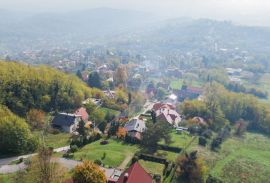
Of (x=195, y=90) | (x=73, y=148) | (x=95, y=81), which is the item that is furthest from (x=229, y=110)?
(x=73, y=148)

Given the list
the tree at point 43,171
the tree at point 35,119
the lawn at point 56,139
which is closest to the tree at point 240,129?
the lawn at point 56,139

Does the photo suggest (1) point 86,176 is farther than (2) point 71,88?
No

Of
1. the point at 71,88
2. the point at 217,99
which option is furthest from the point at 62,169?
the point at 217,99

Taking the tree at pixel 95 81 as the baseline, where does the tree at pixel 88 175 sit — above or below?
above

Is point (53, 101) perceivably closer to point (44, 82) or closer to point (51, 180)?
point (44, 82)

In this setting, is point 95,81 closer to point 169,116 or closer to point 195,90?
point 169,116

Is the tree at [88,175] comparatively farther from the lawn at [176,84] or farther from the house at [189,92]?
the lawn at [176,84]

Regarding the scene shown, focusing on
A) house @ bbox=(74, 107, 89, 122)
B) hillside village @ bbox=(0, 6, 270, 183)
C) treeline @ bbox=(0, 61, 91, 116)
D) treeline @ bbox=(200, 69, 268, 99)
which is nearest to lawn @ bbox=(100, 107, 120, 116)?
hillside village @ bbox=(0, 6, 270, 183)
